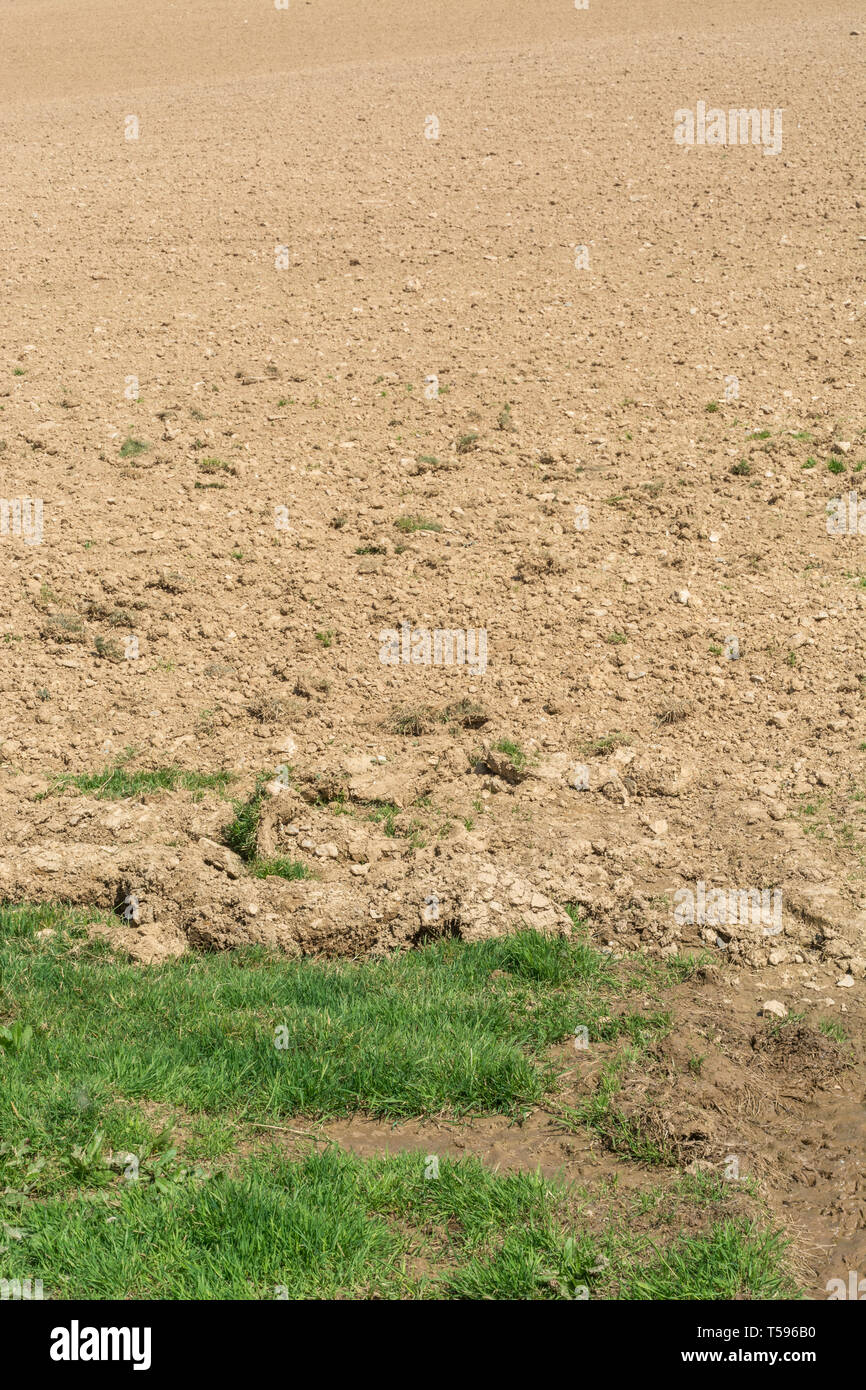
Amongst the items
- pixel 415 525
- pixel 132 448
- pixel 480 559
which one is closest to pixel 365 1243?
pixel 480 559

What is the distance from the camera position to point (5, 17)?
24641mm

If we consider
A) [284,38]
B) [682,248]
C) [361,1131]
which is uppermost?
[284,38]

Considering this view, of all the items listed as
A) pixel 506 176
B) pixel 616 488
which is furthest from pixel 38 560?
pixel 506 176

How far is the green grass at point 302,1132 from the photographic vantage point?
3475 millimetres

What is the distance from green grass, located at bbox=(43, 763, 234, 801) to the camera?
6.25m

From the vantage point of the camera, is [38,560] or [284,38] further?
[284,38]

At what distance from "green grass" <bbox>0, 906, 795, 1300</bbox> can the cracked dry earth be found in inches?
8.2

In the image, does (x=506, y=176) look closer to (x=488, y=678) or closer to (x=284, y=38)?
(x=488, y=678)

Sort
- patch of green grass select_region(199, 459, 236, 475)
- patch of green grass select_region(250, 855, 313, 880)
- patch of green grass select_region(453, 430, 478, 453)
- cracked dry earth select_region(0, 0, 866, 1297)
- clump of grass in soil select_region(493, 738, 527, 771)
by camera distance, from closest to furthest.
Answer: cracked dry earth select_region(0, 0, 866, 1297) → patch of green grass select_region(250, 855, 313, 880) → clump of grass in soil select_region(493, 738, 527, 771) → patch of green grass select_region(199, 459, 236, 475) → patch of green grass select_region(453, 430, 478, 453)

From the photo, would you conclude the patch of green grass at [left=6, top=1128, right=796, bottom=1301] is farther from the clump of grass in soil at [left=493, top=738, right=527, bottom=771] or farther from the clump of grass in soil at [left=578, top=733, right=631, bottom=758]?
the clump of grass in soil at [left=578, top=733, right=631, bottom=758]

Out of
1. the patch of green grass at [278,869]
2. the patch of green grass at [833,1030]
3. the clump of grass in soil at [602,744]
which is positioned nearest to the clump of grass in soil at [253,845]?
the patch of green grass at [278,869]

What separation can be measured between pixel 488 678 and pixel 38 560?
3465mm

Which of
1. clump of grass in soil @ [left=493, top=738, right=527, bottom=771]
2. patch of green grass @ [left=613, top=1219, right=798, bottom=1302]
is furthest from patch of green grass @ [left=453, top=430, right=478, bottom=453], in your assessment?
patch of green grass @ [left=613, top=1219, right=798, bottom=1302]

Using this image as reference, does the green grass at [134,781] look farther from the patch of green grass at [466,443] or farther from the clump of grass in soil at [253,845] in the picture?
the patch of green grass at [466,443]
